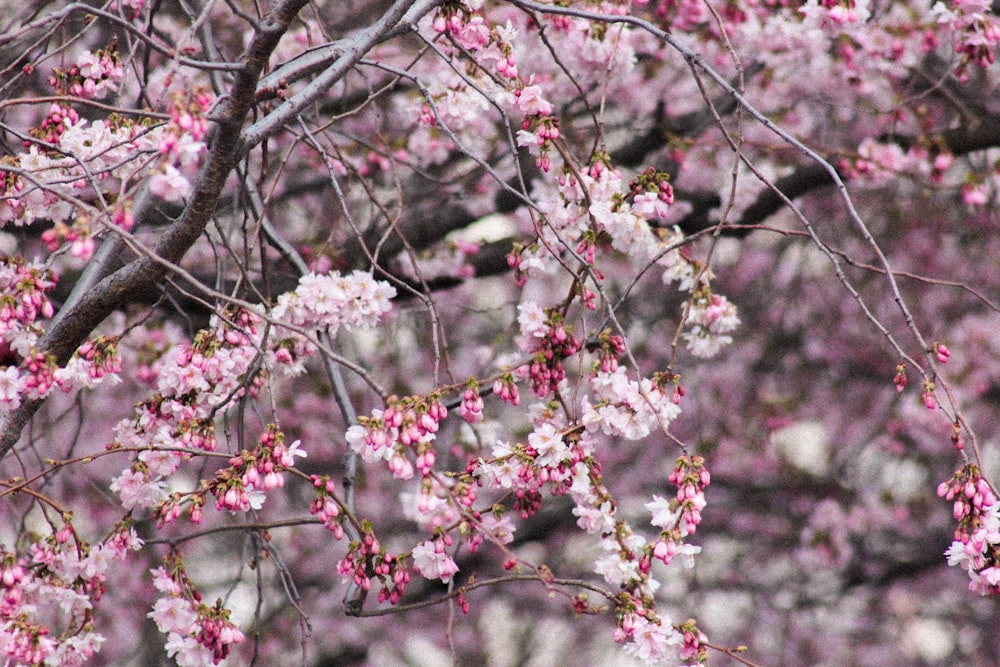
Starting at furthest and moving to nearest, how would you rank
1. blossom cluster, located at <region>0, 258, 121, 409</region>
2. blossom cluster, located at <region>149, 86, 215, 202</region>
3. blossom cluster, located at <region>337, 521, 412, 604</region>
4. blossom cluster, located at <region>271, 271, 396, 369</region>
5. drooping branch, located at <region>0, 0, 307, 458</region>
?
blossom cluster, located at <region>271, 271, 396, 369</region> < blossom cluster, located at <region>337, 521, 412, 604</region> < blossom cluster, located at <region>0, 258, 121, 409</region> < drooping branch, located at <region>0, 0, 307, 458</region> < blossom cluster, located at <region>149, 86, 215, 202</region>

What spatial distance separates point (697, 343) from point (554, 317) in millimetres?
749

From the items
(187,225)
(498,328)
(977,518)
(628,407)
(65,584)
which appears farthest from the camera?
(498,328)

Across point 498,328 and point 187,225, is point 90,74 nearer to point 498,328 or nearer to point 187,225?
point 187,225

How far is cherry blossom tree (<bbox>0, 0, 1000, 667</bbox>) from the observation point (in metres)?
2.53

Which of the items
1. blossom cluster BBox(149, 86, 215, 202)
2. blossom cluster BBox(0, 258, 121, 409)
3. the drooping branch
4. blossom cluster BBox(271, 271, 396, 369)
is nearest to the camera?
blossom cluster BBox(149, 86, 215, 202)

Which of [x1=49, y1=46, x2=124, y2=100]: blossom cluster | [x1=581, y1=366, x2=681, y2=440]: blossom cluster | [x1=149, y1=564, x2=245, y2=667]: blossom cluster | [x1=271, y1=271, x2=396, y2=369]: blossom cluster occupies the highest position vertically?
[x1=49, y1=46, x2=124, y2=100]: blossom cluster

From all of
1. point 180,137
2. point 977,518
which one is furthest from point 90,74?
point 977,518

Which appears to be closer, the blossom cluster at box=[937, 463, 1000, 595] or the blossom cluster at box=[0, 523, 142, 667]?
the blossom cluster at box=[937, 463, 1000, 595]

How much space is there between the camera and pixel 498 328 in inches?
261

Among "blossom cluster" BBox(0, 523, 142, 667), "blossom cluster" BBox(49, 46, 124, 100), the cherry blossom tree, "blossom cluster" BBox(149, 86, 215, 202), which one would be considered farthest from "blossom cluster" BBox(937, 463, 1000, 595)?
"blossom cluster" BBox(49, 46, 124, 100)

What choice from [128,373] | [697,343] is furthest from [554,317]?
[128,373]

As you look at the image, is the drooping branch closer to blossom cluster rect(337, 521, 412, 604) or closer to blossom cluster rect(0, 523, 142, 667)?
blossom cluster rect(0, 523, 142, 667)

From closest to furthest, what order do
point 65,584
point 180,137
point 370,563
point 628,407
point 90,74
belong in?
point 180,137 < point 370,563 < point 628,407 < point 65,584 < point 90,74

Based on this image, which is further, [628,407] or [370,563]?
[628,407]
